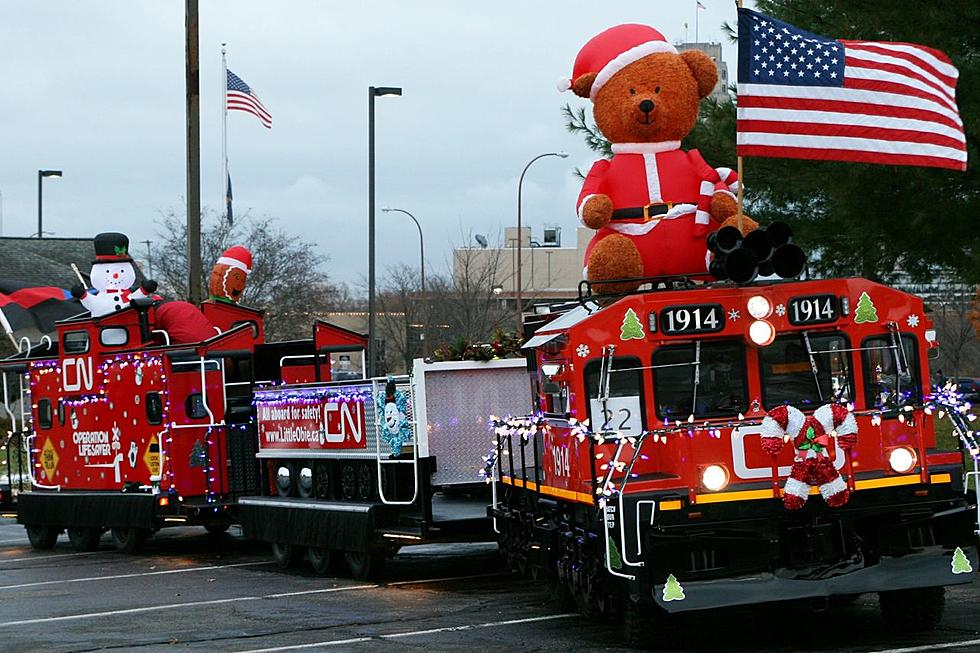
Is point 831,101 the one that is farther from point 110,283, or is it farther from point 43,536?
point 43,536

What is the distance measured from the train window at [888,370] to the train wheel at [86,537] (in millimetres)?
13097

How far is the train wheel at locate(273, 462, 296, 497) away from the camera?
18.1 m

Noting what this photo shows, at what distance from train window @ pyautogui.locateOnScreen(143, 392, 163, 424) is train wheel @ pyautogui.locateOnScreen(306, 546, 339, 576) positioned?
3519 mm

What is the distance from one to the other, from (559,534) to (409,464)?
3.79 meters

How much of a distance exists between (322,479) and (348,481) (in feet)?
2.21

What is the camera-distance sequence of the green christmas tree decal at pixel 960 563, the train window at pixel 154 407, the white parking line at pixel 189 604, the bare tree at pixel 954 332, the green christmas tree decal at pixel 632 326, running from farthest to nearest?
the bare tree at pixel 954 332
the train window at pixel 154 407
the white parking line at pixel 189 604
the green christmas tree decal at pixel 632 326
the green christmas tree decal at pixel 960 563

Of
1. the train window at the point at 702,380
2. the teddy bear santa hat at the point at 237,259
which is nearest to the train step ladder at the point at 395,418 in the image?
the train window at the point at 702,380

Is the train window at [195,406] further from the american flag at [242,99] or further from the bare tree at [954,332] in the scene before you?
the bare tree at [954,332]

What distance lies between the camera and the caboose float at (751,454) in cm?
1068

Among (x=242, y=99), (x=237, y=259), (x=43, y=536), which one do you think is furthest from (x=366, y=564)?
(x=242, y=99)

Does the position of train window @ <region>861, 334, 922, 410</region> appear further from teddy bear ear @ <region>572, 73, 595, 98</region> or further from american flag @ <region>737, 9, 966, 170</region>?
teddy bear ear @ <region>572, 73, 595, 98</region>

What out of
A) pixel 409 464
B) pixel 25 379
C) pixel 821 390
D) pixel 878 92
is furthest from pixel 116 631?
pixel 25 379

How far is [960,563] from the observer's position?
36.1 ft

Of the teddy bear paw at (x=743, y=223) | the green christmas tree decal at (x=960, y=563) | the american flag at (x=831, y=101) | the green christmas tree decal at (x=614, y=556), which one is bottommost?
the green christmas tree decal at (x=960, y=563)
